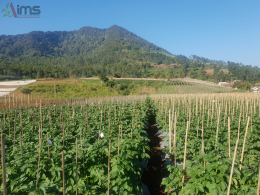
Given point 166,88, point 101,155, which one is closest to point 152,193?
point 101,155

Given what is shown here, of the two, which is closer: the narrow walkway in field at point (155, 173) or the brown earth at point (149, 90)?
the narrow walkway in field at point (155, 173)

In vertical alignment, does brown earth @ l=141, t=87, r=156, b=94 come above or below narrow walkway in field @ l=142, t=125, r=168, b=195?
above

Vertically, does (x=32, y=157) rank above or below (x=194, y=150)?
above

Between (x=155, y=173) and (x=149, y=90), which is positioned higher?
(x=149, y=90)

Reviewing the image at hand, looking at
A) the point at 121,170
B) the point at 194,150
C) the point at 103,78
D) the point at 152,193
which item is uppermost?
the point at 103,78

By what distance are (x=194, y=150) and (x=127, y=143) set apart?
2.42 metres

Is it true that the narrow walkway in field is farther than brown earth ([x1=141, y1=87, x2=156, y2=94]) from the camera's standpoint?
No

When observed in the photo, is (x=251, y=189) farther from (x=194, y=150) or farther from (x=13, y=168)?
(x=13, y=168)

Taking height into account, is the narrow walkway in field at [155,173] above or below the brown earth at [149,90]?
below

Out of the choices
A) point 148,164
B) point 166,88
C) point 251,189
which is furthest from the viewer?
point 166,88

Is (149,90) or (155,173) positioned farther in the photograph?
(149,90)

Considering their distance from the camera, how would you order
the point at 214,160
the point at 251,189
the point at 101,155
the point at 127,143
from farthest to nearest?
the point at 127,143
the point at 101,155
the point at 214,160
the point at 251,189

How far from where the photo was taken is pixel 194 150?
18.2 ft

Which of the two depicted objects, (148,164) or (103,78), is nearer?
(148,164)
